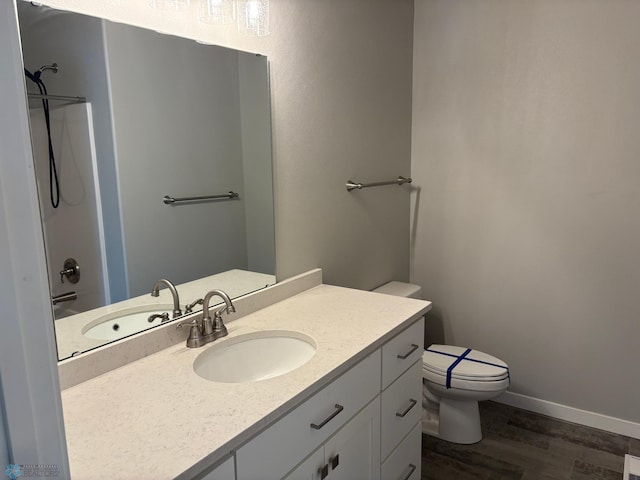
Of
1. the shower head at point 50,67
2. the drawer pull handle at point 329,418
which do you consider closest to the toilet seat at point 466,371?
the drawer pull handle at point 329,418

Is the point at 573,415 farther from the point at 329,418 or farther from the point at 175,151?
the point at 175,151

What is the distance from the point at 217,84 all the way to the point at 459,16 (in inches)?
65.7

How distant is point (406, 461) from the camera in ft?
5.99

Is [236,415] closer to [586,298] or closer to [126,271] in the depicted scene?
[126,271]

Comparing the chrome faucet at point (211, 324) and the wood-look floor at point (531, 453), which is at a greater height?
the chrome faucet at point (211, 324)

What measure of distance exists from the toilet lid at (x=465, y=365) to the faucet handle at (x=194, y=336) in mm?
1280

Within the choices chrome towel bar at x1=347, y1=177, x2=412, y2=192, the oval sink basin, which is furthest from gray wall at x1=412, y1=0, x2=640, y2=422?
the oval sink basin

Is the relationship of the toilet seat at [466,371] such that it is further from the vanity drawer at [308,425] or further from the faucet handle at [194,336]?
the faucet handle at [194,336]

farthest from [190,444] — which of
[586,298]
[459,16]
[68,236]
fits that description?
[459,16]

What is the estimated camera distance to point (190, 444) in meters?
0.94

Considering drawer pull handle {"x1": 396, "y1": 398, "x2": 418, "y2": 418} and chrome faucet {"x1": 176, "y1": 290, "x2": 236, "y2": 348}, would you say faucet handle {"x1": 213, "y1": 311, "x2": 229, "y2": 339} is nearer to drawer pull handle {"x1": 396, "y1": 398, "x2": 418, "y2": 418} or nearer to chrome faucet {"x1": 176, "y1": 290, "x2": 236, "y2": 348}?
chrome faucet {"x1": 176, "y1": 290, "x2": 236, "y2": 348}

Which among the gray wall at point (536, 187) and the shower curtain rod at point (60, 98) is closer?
the shower curtain rod at point (60, 98)

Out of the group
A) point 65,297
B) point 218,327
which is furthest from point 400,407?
point 65,297

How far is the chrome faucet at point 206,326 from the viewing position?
1444 mm
